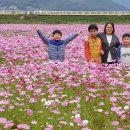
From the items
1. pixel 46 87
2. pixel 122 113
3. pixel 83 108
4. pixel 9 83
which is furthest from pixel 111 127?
pixel 9 83

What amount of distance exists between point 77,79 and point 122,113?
255cm

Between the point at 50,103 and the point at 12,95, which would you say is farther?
the point at 12,95

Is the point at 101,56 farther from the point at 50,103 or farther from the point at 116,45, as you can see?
the point at 50,103

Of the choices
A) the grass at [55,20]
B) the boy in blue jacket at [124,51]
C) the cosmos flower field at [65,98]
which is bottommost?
the cosmos flower field at [65,98]

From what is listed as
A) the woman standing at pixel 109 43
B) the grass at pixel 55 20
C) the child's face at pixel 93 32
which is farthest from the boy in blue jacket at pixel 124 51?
the grass at pixel 55 20

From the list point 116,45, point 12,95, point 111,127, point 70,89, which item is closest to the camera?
point 111,127

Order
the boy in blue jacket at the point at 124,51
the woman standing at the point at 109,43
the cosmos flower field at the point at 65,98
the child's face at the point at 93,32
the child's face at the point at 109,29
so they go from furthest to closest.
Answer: the woman standing at the point at 109,43 < the boy in blue jacket at the point at 124,51 < the child's face at the point at 109,29 < the child's face at the point at 93,32 < the cosmos flower field at the point at 65,98

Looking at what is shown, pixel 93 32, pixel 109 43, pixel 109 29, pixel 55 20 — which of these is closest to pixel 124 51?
pixel 109 43

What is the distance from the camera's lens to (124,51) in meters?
11.3

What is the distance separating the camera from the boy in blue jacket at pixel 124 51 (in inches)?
444

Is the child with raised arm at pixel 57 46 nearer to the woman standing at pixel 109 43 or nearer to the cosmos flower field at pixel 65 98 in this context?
the woman standing at pixel 109 43

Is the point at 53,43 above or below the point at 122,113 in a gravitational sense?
above

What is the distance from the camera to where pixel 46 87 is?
26.7 ft

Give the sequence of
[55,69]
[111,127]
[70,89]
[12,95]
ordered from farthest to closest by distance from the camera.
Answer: [55,69] < [70,89] < [12,95] < [111,127]
